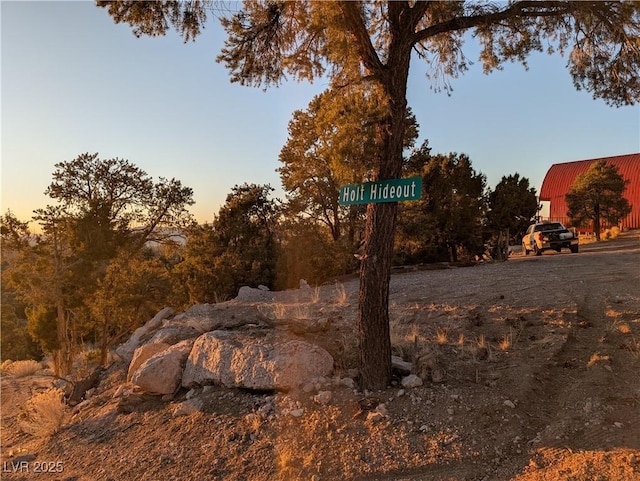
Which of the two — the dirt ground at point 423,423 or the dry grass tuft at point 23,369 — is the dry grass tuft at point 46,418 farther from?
the dry grass tuft at point 23,369

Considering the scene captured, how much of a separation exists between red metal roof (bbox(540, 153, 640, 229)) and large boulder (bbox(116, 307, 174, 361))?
37.1 meters

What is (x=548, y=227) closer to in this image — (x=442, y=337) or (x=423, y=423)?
(x=442, y=337)

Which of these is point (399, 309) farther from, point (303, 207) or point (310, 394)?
point (303, 207)

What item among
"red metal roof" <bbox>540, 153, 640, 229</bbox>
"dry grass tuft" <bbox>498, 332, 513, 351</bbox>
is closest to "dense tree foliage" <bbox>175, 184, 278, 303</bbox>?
"dry grass tuft" <bbox>498, 332, 513, 351</bbox>

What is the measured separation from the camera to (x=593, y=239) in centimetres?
2936

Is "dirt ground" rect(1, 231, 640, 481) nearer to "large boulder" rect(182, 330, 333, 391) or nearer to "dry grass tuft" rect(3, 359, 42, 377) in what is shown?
"large boulder" rect(182, 330, 333, 391)

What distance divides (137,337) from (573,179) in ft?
140

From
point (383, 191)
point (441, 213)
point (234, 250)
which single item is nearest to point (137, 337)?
point (383, 191)

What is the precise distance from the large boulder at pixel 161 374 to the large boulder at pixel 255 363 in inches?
4.7

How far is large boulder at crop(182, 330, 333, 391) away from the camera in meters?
4.82

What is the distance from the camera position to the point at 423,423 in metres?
3.97

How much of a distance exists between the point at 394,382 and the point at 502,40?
5.15 metres

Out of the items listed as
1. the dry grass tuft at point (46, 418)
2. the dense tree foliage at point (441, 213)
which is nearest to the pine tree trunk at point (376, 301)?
the dry grass tuft at point (46, 418)

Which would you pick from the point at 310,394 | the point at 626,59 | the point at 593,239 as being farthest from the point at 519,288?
the point at 593,239
